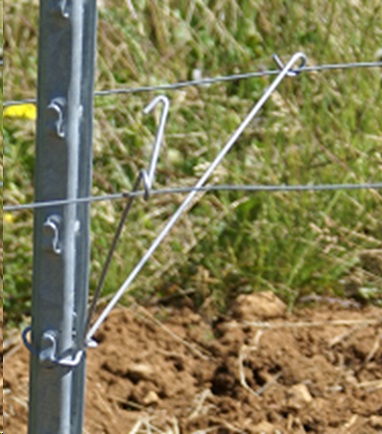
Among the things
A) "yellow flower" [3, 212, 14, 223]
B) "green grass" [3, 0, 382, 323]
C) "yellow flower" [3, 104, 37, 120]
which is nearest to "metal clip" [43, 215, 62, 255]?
"green grass" [3, 0, 382, 323]

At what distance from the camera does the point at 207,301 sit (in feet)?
9.03

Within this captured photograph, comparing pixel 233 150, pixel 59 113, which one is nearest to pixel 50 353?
pixel 59 113

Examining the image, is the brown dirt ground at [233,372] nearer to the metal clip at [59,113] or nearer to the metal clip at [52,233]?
the metal clip at [52,233]

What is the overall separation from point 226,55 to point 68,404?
199 centimetres

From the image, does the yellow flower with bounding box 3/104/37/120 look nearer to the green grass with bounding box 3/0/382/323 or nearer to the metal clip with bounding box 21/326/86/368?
the green grass with bounding box 3/0/382/323

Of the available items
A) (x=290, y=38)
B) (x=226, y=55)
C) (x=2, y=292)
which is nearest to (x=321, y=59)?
(x=290, y=38)

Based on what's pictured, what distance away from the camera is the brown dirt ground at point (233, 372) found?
94.5 inches

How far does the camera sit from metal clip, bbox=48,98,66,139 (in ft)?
5.00

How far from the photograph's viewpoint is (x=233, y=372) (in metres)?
2.53

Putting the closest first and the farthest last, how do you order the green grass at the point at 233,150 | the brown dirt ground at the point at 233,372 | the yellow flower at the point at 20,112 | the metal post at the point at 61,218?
the metal post at the point at 61,218, the brown dirt ground at the point at 233,372, the green grass at the point at 233,150, the yellow flower at the point at 20,112

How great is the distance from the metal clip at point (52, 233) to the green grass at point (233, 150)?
1.17 m

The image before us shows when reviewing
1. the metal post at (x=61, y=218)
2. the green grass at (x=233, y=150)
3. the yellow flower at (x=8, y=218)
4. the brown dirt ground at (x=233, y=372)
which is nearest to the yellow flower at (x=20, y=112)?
the green grass at (x=233, y=150)

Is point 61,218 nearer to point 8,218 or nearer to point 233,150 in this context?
point 8,218

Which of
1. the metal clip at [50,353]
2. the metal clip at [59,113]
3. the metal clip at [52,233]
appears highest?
the metal clip at [59,113]
